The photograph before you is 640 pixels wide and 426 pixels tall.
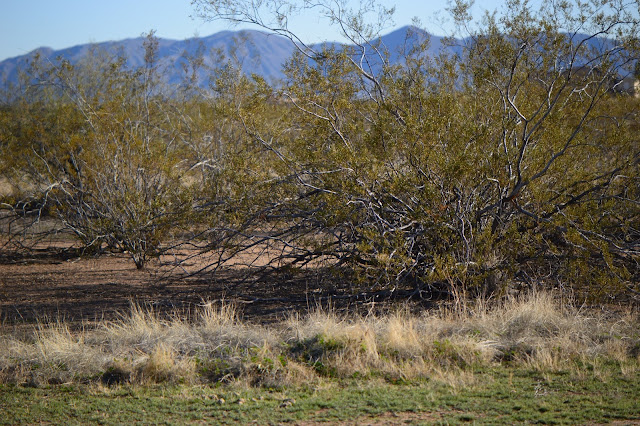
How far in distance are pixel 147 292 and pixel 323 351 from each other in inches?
185

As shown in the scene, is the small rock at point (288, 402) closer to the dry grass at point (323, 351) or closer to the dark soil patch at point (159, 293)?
the dry grass at point (323, 351)

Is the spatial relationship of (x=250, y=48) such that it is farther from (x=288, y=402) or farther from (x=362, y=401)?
(x=362, y=401)

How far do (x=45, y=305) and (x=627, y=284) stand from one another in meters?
7.45

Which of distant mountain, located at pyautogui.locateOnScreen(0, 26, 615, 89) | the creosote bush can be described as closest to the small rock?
the creosote bush

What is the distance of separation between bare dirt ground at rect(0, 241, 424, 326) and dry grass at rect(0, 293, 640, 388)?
1421mm

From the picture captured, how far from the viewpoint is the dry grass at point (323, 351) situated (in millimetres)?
5945

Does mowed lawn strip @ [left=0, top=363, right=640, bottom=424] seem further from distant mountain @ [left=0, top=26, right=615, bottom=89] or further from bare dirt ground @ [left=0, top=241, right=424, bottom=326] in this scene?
distant mountain @ [left=0, top=26, right=615, bottom=89]

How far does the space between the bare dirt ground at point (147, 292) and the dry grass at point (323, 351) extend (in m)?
1.42

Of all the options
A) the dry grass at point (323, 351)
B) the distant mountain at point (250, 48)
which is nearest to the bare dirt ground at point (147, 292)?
the dry grass at point (323, 351)

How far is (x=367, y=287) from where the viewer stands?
8.40 m

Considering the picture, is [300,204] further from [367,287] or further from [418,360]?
[418,360]

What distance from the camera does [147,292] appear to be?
10.2 m

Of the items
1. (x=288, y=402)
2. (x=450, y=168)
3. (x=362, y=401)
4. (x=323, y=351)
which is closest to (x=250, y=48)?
(x=450, y=168)

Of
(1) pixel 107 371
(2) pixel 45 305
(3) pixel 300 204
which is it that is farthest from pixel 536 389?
(2) pixel 45 305
